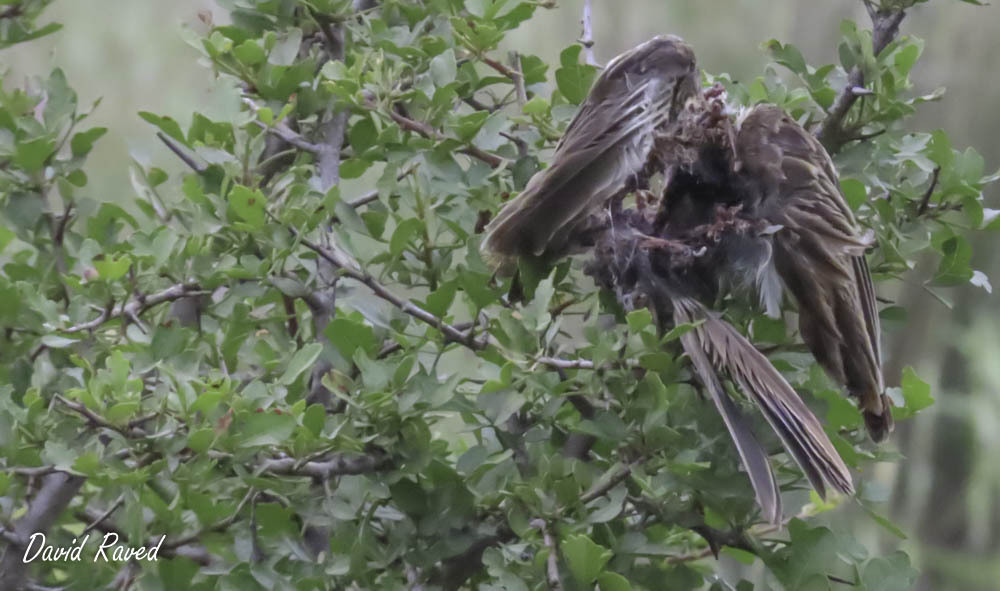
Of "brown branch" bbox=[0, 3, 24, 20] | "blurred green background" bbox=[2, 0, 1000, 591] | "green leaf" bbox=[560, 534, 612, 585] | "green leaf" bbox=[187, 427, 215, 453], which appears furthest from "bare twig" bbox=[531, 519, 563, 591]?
"blurred green background" bbox=[2, 0, 1000, 591]

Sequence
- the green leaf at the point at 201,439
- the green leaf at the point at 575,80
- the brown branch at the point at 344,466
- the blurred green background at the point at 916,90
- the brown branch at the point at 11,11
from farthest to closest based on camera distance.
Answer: the blurred green background at the point at 916,90 < the brown branch at the point at 11,11 < the green leaf at the point at 575,80 < the brown branch at the point at 344,466 < the green leaf at the point at 201,439

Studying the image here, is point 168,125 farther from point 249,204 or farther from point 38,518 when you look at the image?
point 38,518

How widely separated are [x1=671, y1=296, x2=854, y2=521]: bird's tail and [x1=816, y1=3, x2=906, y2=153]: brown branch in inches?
8.2

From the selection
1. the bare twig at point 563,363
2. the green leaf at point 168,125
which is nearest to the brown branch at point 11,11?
the green leaf at point 168,125

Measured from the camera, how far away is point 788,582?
73 cm

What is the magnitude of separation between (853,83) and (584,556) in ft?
1.45

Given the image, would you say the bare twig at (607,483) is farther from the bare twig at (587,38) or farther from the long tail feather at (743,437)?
the bare twig at (587,38)

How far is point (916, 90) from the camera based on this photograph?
2102 millimetres

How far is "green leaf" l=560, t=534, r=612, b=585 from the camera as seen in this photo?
2.17 feet

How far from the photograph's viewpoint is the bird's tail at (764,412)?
2.28 ft

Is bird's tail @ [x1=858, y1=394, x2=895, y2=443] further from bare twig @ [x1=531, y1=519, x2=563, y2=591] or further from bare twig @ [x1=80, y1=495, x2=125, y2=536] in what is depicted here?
bare twig @ [x1=80, y1=495, x2=125, y2=536]

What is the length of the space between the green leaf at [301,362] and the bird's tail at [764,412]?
262mm

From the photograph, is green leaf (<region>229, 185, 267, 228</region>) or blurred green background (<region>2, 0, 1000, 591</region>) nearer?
green leaf (<region>229, 185, 267, 228</region>)

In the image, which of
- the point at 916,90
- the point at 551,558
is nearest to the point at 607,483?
the point at 551,558
